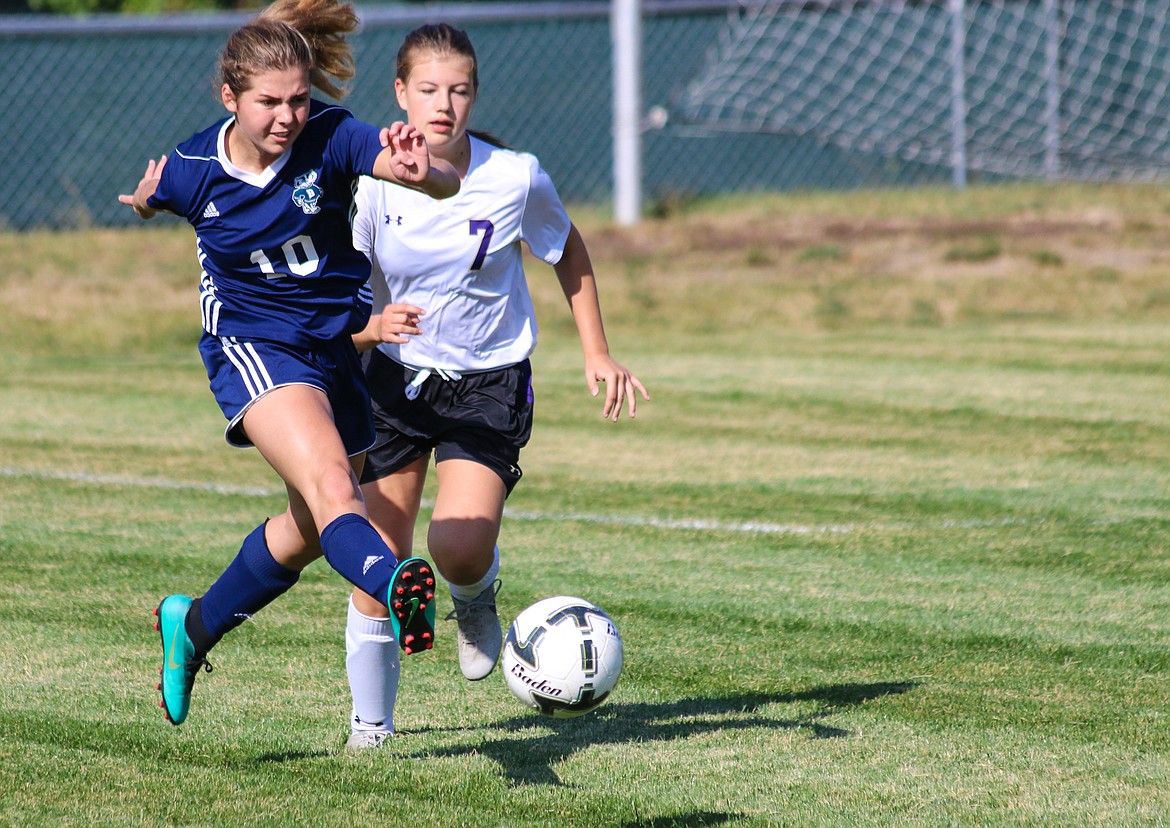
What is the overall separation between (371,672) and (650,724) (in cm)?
78

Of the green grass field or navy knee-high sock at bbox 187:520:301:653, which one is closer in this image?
the green grass field

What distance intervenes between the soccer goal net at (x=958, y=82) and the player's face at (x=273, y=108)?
490 inches

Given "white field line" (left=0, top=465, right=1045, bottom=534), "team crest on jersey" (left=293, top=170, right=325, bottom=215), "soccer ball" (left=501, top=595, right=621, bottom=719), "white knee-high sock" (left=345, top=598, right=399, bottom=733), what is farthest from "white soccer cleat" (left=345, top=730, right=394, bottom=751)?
"white field line" (left=0, top=465, right=1045, bottom=534)

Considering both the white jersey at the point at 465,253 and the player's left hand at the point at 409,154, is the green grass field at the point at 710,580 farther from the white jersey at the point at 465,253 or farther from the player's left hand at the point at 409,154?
the player's left hand at the point at 409,154

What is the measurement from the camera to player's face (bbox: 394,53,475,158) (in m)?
4.45

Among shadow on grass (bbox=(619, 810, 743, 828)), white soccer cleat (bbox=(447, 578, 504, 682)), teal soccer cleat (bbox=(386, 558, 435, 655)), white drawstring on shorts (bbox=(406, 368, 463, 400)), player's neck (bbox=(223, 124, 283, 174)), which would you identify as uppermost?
player's neck (bbox=(223, 124, 283, 174))

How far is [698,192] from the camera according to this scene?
16359 millimetres

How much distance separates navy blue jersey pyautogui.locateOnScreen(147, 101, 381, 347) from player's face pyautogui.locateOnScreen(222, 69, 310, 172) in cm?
9

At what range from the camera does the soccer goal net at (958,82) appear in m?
16.2

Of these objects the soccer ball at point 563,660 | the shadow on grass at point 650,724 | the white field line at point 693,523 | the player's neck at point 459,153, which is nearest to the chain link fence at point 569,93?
the white field line at point 693,523

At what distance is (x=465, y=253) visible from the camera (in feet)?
15.1

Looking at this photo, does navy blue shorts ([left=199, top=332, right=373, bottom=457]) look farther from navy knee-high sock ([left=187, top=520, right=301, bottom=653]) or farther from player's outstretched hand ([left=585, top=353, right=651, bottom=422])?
player's outstretched hand ([left=585, top=353, right=651, bottom=422])

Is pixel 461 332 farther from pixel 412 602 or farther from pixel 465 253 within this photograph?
pixel 412 602

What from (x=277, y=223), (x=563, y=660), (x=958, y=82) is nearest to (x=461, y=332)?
(x=277, y=223)
